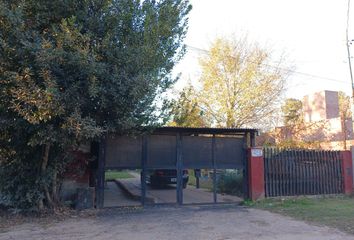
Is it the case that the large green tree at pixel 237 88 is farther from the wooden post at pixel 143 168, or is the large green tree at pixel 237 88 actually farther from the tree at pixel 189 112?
the wooden post at pixel 143 168

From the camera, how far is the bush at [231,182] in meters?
15.2

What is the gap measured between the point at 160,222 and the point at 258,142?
17284mm

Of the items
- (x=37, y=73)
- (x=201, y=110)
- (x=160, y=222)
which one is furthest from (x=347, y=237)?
(x=201, y=110)

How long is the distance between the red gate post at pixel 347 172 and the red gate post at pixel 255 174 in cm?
418

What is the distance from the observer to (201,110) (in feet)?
80.8

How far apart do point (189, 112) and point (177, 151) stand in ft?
32.7

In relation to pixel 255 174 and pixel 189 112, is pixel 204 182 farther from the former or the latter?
pixel 189 112

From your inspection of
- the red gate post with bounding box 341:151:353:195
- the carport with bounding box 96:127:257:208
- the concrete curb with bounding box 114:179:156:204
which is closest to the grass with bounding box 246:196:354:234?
the red gate post with bounding box 341:151:353:195

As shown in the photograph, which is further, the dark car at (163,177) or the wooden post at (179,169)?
the dark car at (163,177)

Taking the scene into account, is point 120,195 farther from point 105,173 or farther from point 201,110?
point 201,110

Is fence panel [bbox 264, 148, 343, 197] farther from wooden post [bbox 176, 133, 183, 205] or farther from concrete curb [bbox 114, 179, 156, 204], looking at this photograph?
concrete curb [bbox 114, 179, 156, 204]

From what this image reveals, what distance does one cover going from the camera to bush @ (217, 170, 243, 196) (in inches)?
599

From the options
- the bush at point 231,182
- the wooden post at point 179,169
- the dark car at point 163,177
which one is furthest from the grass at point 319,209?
the dark car at point 163,177

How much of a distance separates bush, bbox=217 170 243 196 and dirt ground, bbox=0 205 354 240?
3576 mm
